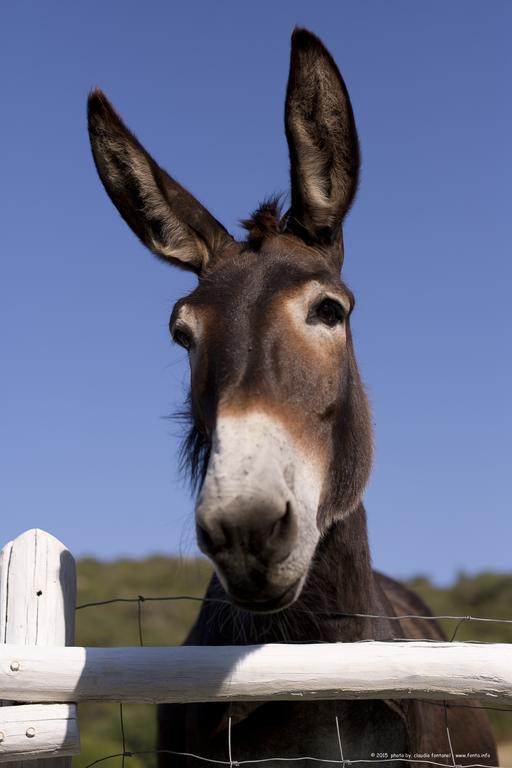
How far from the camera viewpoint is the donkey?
231 cm

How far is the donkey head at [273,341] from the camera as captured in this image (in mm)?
2275

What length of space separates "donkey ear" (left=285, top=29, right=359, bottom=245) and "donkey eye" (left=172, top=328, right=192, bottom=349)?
772 mm

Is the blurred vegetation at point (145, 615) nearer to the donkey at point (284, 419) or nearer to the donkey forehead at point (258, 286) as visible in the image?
the donkey at point (284, 419)

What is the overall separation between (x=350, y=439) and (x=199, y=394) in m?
0.68

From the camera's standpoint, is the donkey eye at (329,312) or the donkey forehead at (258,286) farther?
the donkey eye at (329,312)

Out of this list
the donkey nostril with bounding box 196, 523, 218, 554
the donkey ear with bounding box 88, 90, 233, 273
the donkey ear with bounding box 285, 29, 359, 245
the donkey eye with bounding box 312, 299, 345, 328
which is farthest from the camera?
the donkey ear with bounding box 88, 90, 233, 273

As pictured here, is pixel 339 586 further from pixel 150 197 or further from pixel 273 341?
pixel 150 197

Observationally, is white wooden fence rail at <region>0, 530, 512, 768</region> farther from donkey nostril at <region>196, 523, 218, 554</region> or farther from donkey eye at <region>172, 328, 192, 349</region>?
donkey eye at <region>172, 328, 192, 349</region>

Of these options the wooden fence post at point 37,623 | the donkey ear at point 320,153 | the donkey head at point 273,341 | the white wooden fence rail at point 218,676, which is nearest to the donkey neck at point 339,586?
the donkey head at point 273,341

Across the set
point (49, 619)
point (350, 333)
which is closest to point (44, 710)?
point (49, 619)

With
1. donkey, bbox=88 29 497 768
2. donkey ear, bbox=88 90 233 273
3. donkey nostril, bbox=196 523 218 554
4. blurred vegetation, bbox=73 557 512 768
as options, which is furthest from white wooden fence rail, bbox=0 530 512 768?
blurred vegetation, bbox=73 557 512 768

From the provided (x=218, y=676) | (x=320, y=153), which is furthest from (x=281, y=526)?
(x=320, y=153)

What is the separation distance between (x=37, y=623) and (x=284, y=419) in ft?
3.49

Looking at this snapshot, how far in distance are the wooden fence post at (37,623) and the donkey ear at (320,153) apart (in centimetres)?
184
